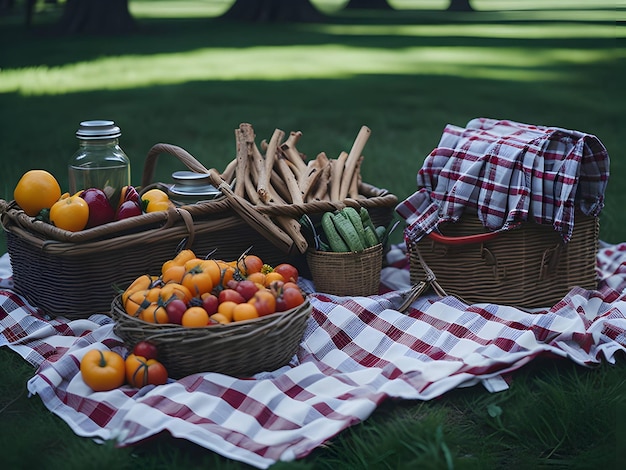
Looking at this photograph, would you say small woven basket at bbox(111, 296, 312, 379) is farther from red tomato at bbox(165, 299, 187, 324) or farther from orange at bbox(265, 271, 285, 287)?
orange at bbox(265, 271, 285, 287)

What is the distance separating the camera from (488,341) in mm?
3416

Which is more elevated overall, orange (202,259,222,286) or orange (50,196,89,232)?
orange (50,196,89,232)

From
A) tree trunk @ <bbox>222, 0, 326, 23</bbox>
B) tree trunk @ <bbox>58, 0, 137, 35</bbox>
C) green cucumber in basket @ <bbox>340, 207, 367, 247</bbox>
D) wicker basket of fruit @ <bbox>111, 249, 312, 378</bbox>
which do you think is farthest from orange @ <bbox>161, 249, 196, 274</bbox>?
tree trunk @ <bbox>222, 0, 326, 23</bbox>

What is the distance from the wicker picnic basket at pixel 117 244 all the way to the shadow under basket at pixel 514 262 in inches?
23.1

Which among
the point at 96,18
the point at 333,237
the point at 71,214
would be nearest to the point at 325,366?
the point at 333,237

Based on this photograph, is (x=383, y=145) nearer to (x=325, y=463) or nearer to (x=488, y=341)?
(x=488, y=341)

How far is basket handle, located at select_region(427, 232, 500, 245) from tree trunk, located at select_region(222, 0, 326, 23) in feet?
52.1

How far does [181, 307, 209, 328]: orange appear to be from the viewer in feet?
9.77

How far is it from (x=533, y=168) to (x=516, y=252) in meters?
0.40

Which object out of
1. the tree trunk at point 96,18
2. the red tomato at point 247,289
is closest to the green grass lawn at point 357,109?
the tree trunk at point 96,18

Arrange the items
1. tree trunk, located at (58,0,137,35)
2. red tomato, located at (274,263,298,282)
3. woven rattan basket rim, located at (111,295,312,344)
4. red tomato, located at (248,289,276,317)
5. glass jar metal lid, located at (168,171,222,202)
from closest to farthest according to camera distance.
Answer: woven rattan basket rim, located at (111,295,312,344), red tomato, located at (248,289,276,317), red tomato, located at (274,263,298,282), glass jar metal lid, located at (168,171,222,202), tree trunk, located at (58,0,137,35)

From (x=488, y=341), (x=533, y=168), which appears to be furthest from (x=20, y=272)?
(x=533, y=168)

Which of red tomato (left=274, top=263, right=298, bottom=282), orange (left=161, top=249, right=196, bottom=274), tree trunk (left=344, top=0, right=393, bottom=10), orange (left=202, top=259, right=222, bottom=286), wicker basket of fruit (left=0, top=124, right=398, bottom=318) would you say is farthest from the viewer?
tree trunk (left=344, top=0, right=393, bottom=10)

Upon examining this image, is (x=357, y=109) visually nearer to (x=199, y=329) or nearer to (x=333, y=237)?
(x=333, y=237)
